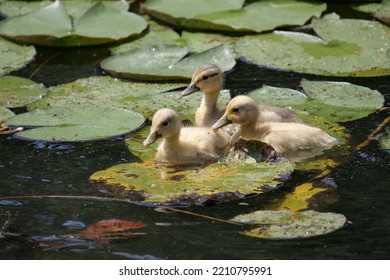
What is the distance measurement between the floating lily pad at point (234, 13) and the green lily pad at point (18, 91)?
167cm

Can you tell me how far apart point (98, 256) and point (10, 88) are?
271 cm

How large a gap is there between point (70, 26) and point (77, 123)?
196cm

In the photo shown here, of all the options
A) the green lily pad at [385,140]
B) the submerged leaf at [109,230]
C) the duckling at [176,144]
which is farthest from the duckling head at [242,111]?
the submerged leaf at [109,230]

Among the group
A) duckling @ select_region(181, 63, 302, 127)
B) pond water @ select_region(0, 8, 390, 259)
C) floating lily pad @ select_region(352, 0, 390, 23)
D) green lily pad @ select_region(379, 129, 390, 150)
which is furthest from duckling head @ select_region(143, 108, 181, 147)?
floating lily pad @ select_region(352, 0, 390, 23)

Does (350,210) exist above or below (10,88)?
above

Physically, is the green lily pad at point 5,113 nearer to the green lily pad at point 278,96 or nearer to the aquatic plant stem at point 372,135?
the green lily pad at point 278,96

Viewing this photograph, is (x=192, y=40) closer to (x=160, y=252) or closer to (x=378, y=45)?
(x=378, y=45)

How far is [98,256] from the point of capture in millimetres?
4699

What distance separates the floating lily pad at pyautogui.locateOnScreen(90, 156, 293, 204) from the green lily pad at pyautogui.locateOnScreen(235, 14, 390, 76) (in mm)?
1865

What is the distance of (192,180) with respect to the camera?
217 inches

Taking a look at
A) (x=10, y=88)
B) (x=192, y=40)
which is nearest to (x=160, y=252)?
(x=10, y=88)

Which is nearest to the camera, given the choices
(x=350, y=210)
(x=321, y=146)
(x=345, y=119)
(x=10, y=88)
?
Answer: (x=350, y=210)

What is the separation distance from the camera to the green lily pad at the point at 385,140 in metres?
5.95

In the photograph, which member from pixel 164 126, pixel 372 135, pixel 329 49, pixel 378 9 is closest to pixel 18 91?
pixel 164 126
